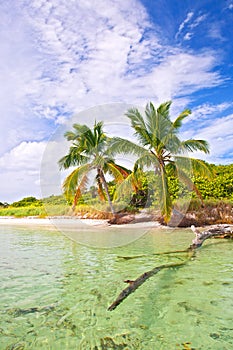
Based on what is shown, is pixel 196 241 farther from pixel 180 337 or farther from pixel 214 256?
pixel 180 337

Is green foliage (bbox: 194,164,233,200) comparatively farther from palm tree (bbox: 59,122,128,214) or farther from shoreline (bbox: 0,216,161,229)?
palm tree (bbox: 59,122,128,214)

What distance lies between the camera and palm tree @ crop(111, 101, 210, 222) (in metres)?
13.7

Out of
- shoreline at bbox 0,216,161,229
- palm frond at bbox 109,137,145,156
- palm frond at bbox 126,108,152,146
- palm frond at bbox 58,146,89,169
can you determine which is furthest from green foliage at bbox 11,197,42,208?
palm frond at bbox 126,108,152,146

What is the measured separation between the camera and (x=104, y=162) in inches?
685

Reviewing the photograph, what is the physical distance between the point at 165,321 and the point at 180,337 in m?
0.43

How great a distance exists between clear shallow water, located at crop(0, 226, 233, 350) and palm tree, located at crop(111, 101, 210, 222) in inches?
277

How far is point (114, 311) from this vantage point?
3.89 metres

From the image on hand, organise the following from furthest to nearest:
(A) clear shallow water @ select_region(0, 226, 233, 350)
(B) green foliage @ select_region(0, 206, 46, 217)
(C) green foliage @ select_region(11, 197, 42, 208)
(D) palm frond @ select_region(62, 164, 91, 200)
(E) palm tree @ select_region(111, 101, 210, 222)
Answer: (C) green foliage @ select_region(11, 197, 42, 208) < (B) green foliage @ select_region(0, 206, 46, 217) < (D) palm frond @ select_region(62, 164, 91, 200) < (E) palm tree @ select_region(111, 101, 210, 222) < (A) clear shallow water @ select_region(0, 226, 233, 350)

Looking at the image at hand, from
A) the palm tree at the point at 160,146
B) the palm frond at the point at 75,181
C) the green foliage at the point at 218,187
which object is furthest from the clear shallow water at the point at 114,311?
the green foliage at the point at 218,187

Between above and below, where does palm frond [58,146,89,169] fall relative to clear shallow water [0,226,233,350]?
above

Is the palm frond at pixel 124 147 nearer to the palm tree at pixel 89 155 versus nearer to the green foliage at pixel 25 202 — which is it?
the palm tree at pixel 89 155

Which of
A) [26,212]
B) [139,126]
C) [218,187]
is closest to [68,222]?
[26,212]

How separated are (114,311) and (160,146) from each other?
10.9 metres

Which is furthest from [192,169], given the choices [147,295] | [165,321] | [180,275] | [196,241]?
[165,321]
